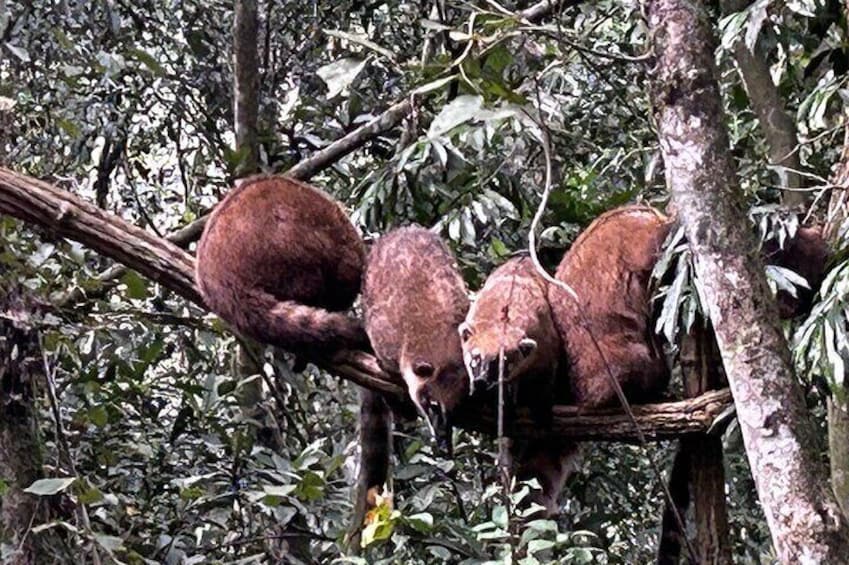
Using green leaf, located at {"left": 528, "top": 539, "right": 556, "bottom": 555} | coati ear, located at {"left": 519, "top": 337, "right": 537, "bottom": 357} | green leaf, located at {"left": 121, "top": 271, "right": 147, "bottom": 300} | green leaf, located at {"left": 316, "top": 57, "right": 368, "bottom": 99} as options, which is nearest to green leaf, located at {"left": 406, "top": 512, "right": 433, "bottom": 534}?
green leaf, located at {"left": 528, "top": 539, "right": 556, "bottom": 555}

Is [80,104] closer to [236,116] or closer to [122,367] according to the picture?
[236,116]

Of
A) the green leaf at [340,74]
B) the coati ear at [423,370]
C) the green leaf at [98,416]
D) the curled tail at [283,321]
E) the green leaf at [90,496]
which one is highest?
the green leaf at [340,74]

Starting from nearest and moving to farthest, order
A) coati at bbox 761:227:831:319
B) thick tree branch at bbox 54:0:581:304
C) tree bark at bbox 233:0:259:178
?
1. coati at bbox 761:227:831:319
2. thick tree branch at bbox 54:0:581:304
3. tree bark at bbox 233:0:259:178

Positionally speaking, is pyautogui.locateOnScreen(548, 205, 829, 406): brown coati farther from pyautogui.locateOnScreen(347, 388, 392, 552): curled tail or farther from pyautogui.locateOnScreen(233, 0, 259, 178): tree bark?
pyautogui.locateOnScreen(233, 0, 259, 178): tree bark

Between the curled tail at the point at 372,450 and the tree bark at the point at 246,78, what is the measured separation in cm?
141

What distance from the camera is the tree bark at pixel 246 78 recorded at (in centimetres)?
526

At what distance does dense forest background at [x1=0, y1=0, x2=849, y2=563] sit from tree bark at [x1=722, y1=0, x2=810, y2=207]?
0.01m

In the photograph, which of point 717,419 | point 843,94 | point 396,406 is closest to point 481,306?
point 396,406

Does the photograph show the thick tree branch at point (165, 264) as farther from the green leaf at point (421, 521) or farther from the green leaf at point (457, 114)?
Answer: the green leaf at point (457, 114)

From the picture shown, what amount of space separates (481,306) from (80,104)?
263 cm

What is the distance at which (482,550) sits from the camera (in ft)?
11.2

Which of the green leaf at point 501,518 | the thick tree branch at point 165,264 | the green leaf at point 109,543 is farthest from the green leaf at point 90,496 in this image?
the green leaf at point 501,518

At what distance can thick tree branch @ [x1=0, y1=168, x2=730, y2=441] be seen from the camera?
3.82 metres

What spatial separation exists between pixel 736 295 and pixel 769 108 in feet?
5.50
